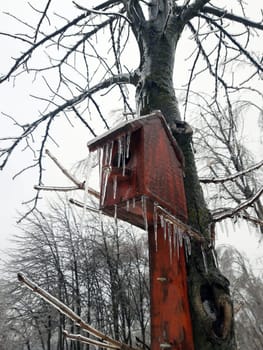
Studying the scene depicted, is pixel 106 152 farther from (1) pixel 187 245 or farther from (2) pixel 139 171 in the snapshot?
(1) pixel 187 245

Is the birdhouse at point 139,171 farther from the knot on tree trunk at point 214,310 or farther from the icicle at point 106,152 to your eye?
the knot on tree trunk at point 214,310

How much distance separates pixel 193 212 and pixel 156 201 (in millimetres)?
223

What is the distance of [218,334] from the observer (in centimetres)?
97

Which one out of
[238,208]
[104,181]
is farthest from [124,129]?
[238,208]

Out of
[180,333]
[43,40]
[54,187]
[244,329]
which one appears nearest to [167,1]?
[43,40]

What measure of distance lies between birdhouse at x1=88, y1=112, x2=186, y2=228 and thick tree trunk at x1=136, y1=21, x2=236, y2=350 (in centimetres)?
10

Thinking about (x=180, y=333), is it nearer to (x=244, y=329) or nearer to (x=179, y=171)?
(x=179, y=171)

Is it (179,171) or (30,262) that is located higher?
(30,262)

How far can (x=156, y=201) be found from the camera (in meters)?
1.04

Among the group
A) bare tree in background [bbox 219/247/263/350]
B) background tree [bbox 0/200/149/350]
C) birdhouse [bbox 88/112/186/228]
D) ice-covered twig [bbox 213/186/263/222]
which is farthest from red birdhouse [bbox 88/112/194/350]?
bare tree in background [bbox 219/247/263/350]

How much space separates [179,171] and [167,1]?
1.00 metres

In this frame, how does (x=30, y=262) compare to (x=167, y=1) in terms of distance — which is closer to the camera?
(x=167, y=1)

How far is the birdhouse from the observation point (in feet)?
3.45

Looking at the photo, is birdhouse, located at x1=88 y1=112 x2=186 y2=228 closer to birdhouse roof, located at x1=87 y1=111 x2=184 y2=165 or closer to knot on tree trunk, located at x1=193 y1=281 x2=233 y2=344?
birdhouse roof, located at x1=87 y1=111 x2=184 y2=165
